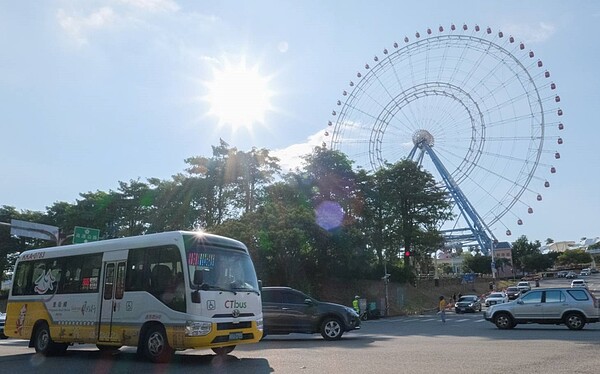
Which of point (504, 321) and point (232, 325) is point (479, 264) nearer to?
point (504, 321)

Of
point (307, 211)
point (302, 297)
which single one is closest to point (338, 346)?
point (302, 297)

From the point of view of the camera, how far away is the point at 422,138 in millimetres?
57250

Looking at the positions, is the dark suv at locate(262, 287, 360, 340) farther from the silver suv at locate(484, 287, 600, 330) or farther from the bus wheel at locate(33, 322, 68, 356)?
the bus wheel at locate(33, 322, 68, 356)

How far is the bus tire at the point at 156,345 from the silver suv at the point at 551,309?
1342 centimetres

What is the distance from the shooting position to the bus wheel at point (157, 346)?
1125 cm

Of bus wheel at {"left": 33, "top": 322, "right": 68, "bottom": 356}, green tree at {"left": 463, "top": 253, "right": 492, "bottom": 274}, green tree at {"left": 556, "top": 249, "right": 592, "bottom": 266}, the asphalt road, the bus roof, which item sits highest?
green tree at {"left": 556, "top": 249, "right": 592, "bottom": 266}

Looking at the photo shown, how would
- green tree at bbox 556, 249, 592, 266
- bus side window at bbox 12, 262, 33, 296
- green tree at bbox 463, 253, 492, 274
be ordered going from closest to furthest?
bus side window at bbox 12, 262, 33, 296 < green tree at bbox 463, 253, 492, 274 < green tree at bbox 556, 249, 592, 266

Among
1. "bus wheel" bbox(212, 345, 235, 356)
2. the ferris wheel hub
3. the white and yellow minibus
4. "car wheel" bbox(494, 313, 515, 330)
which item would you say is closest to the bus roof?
the white and yellow minibus

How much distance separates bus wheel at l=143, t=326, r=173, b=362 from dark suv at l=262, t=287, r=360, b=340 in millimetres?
6722

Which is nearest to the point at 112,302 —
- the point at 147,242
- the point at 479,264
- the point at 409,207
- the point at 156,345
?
the point at 147,242

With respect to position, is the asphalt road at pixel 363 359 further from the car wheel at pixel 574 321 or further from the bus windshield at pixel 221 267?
the car wheel at pixel 574 321

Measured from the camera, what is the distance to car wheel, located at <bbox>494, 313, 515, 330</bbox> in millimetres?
19750

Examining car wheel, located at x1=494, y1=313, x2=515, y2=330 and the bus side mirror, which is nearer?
the bus side mirror

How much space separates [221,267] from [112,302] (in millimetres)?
2788
